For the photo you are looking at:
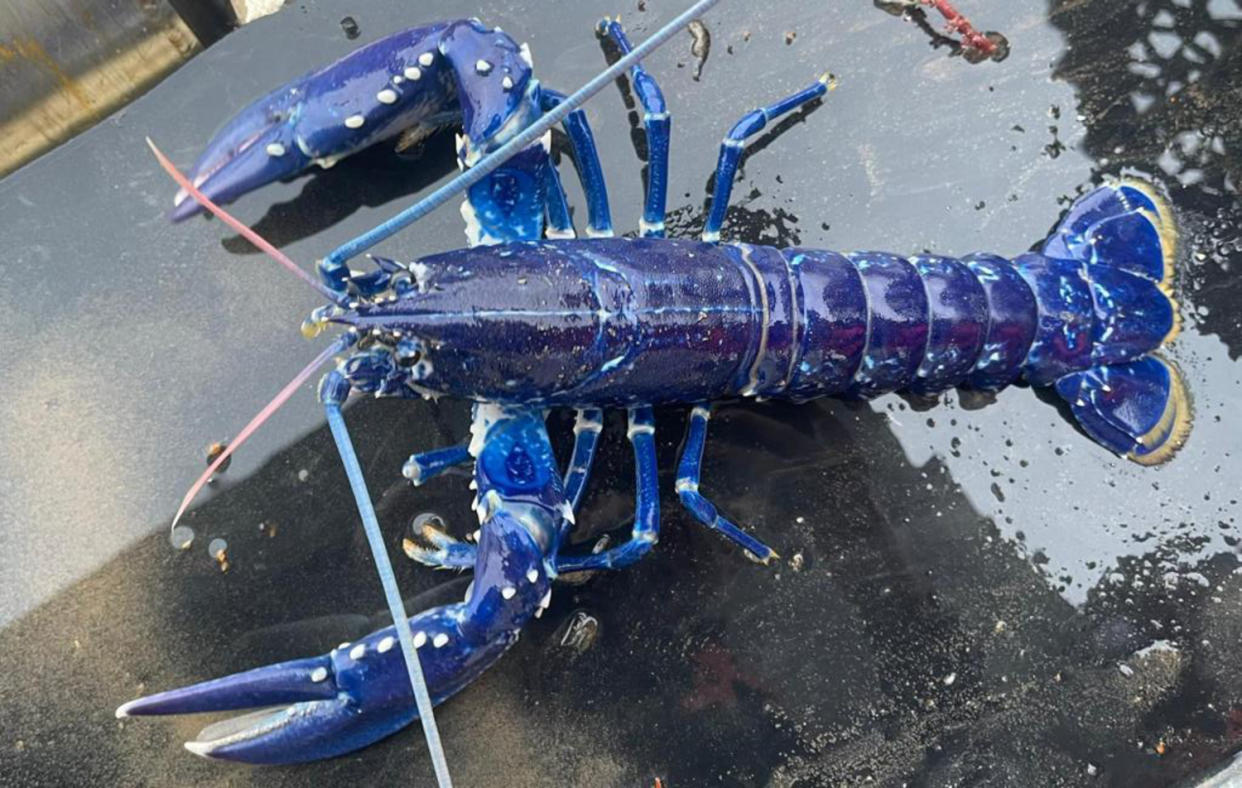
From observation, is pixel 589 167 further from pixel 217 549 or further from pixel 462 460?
pixel 217 549

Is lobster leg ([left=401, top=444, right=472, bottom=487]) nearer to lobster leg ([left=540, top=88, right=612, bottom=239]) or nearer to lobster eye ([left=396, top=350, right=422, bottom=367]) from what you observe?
lobster eye ([left=396, top=350, right=422, bottom=367])

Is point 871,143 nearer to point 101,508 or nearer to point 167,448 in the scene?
point 167,448

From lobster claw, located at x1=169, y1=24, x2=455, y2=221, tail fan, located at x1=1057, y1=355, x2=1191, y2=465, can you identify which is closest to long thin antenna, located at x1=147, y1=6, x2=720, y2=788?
lobster claw, located at x1=169, y1=24, x2=455, y2=221

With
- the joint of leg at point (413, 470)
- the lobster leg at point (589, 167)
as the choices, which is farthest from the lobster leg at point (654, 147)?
the joint of leg at point (413, 470)

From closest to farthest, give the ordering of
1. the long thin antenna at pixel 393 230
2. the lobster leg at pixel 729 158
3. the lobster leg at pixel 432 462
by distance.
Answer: the long thin antenna at pixel 393 230
the lobster leg at pixel 432 462
the lobster leg at pixel 729 158

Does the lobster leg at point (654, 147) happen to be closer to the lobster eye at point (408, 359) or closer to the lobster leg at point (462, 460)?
the lobster leg at point (462, 460)

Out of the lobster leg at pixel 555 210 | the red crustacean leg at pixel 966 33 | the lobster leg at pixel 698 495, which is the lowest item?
the lobster leg at pixel 698 495

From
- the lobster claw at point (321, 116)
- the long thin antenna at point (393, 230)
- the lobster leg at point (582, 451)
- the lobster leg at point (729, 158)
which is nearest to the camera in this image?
the long thin antenna at point (393, 230)
